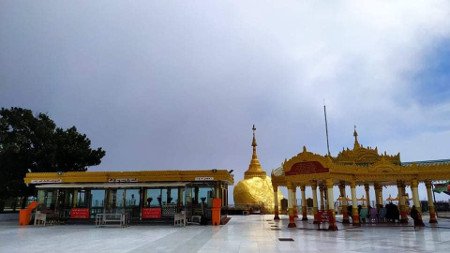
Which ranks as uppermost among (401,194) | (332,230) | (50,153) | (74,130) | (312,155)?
(74,130)

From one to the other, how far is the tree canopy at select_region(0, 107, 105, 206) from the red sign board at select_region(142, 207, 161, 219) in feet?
45.9

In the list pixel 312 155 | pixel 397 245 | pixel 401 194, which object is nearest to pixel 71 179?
pixel 312 155

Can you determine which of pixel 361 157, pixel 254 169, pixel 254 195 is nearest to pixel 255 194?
pixel 254 195

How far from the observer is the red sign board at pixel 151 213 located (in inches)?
1041

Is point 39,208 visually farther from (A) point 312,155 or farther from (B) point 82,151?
(A) point 312,155

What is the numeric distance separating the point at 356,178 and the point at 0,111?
114 feet

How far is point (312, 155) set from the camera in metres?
22.4

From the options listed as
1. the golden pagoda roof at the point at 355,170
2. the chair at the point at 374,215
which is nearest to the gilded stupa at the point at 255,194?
the golden pagoda roof at the point at 355,170

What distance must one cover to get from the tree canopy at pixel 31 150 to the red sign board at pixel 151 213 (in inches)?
550

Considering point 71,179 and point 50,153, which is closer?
point 71,179

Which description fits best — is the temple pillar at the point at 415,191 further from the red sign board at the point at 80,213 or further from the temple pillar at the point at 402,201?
the red sign board at the point at 80,213

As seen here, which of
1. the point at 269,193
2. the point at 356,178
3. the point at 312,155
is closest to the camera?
the point at 312,155

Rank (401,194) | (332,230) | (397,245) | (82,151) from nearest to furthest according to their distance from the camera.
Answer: (397,245)
(332,230)
(401,194)
(82,151)

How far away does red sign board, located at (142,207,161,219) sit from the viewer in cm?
2645
